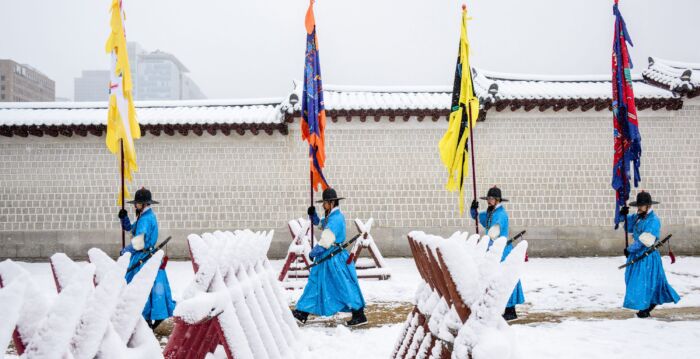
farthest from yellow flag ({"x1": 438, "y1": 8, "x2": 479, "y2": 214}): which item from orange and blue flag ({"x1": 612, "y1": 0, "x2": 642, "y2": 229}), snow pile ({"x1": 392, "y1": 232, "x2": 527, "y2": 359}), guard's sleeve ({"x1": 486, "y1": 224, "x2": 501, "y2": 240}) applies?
snow pile ({"x1": 392, "y1": 232, "x2": 527, "y2": 359})

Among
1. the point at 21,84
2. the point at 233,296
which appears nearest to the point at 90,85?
the point at 21,84

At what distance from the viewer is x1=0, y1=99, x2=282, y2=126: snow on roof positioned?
444 inches

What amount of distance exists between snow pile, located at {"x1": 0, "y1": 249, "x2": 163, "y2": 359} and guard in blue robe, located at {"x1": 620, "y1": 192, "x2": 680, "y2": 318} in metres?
6.01

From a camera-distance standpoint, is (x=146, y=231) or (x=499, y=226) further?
(x=499, y=226)

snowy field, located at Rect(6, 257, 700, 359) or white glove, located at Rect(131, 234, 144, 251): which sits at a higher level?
white glove, located at Rect(131, 234, 144, 251)

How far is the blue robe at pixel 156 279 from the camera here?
5.55 m

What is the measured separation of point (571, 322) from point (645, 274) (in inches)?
47.4

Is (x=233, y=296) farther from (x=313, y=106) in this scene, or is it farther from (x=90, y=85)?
(x=90, y=85)

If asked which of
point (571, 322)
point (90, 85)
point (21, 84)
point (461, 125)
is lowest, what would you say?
point (571, 322)

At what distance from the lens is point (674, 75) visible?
11609 millimetres

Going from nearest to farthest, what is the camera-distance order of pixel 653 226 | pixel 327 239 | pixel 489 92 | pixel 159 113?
pixel 327 239 → pixel 653 226 → pixel 489 92 → pixel 159 113

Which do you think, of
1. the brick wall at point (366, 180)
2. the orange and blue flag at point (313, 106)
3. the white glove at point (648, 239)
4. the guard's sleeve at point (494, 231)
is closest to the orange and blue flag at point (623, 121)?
the white glove at point (648, 239)

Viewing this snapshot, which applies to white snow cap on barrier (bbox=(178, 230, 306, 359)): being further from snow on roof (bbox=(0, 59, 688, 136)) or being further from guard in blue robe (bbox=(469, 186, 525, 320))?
snow on roof (bbox=(0, 59, 688, 136))

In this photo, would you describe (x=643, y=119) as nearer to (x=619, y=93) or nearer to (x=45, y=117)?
(x=619, y=93)
